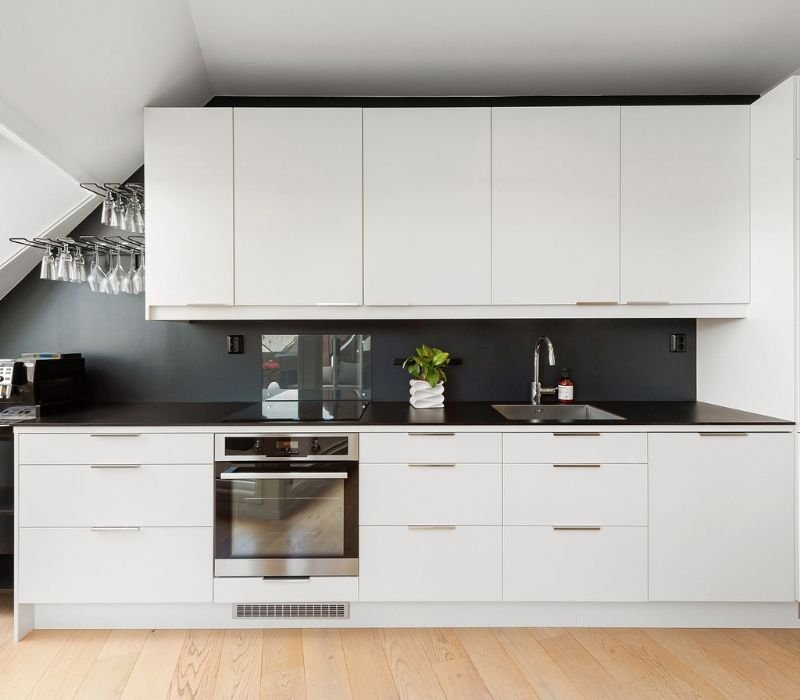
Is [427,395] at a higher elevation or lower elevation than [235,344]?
lower

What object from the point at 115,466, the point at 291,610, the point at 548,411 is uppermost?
the point at 548,411

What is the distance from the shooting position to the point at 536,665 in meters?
2.12

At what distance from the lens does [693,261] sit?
8.46 ft

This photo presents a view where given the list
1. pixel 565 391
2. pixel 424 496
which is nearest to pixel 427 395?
pixel 424 496

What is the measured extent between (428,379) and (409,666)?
126 centimetres

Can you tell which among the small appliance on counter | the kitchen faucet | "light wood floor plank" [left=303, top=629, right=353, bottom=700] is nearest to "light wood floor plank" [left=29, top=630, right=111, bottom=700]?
the small appliance on counter

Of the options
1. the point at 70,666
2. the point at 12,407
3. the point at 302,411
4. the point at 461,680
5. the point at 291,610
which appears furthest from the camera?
the point at 302,411

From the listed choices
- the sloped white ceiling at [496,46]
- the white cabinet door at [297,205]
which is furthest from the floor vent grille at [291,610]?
the sloped white ceiling at [496,46]

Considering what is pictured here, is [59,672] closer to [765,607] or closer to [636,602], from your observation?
[636,602]

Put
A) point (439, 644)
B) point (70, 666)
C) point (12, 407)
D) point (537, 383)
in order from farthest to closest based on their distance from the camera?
point (537, 383) < point (12, 407) < point (439, 644) < point (70, 666)

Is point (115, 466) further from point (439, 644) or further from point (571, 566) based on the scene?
point (571, 566)

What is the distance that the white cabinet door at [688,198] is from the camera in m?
2.57

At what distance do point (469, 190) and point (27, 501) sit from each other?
2.36 m

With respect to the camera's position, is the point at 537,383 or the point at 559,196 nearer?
the point at 559,196
